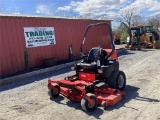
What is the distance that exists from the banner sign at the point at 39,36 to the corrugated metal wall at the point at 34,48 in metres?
0.19

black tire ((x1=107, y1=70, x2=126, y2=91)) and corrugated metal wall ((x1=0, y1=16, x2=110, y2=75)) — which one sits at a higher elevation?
corrugated metal wall ((x1=0, y1=16, x2=110, y2=75))

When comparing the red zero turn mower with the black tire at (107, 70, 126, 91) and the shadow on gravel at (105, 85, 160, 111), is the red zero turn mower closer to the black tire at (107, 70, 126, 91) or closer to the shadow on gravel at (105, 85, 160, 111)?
the black tire at (107, 70, 126, 91)

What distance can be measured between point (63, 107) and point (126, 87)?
2608 millimetres

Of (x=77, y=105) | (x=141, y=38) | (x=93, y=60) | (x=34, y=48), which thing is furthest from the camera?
(x=141, y=38)

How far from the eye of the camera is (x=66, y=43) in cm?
1449

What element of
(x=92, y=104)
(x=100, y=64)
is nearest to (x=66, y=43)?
(x=100, y=64)

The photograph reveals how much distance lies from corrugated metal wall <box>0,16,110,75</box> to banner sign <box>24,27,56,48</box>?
187 millimetres

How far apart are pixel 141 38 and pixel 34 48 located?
12.0 metres

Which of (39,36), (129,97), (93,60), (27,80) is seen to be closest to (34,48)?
(39,36)

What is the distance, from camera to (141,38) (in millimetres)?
21047

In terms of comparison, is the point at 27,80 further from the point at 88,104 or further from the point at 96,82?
the point at 88,104

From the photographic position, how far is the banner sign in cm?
1185

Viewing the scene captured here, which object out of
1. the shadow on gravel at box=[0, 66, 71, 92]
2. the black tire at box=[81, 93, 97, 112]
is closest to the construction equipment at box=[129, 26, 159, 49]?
the shadow on gravel at box=[0, 66, 71, 92]

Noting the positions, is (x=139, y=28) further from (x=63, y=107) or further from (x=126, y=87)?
(x=63, y=107)
